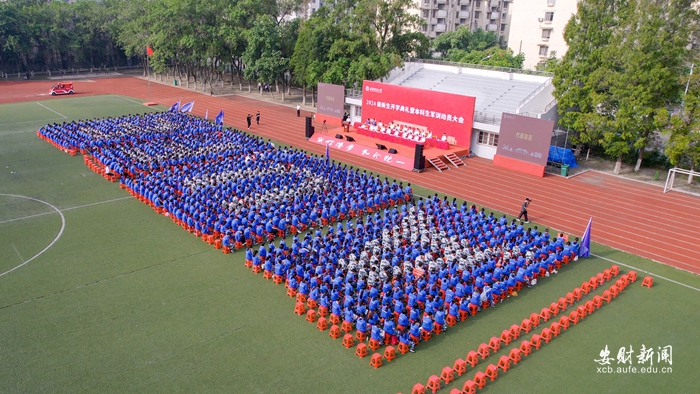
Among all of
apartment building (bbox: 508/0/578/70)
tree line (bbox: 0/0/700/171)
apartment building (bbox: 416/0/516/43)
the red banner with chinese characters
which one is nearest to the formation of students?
the red banner with chinese characters

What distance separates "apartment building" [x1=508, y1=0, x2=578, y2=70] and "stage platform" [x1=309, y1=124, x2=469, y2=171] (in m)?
25.7

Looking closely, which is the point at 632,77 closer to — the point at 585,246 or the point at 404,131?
the point at 585,246

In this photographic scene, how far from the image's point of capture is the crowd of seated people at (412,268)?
39.7ft

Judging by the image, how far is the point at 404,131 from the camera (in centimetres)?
3080

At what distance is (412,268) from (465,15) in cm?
6913

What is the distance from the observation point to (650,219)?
2039cm

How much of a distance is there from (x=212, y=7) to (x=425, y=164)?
31.4 m

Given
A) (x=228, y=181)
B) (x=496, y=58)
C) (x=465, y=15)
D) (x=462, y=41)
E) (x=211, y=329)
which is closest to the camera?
(x=211, y=329)

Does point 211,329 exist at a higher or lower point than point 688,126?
lower

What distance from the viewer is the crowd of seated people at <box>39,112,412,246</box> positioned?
1766cm

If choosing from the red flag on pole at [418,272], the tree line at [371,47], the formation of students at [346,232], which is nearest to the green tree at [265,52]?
the tree line at [371,47]

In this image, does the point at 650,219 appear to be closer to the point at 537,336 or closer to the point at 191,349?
the point at 537,336

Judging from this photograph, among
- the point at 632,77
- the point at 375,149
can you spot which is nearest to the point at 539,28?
the point at 632,77

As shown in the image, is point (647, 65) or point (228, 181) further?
point (647, 65)
